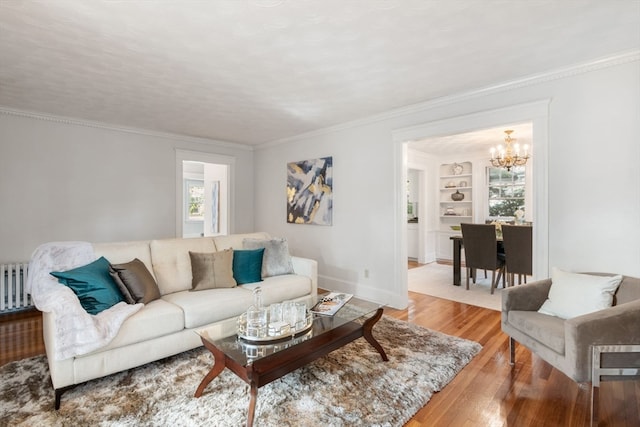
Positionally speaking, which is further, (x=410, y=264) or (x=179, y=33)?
(x=410, y=264)

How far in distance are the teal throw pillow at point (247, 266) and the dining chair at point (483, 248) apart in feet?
9.93

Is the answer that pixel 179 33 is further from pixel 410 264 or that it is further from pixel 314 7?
pixel 410 264

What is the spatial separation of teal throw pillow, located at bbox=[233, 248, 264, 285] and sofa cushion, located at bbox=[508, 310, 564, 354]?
7.52ft

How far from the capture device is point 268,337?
196cm

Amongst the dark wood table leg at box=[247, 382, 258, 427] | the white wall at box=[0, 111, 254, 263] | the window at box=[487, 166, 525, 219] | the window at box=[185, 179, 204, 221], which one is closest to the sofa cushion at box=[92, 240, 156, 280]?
the dark wood table leg at box=[247, 382, 258, 427]

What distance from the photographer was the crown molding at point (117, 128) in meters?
3.65

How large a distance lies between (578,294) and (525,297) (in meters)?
0.32

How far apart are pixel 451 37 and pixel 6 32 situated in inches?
116

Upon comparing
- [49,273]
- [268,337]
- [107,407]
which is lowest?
[107,407]

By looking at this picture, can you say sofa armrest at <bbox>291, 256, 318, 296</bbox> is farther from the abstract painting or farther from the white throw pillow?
the white throw pillow

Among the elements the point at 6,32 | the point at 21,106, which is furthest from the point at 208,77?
the point at 21,106

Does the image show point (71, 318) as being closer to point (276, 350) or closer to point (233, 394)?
point (233, 394)

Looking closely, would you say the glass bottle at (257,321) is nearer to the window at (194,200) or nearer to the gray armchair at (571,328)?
the gray armchair at (571,328)

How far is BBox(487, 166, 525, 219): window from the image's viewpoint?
20.0 ft
